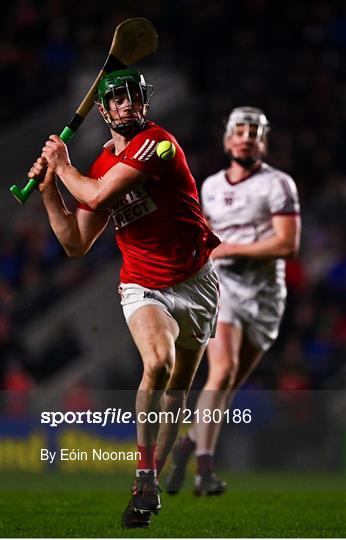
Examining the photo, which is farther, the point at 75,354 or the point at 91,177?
the point at 75,354

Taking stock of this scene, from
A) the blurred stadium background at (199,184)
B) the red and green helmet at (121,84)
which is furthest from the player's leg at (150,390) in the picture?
the blurred stadium background at (199,184)

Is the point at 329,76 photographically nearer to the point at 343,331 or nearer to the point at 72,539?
the point at 343,331

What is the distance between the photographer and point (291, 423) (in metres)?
11.3

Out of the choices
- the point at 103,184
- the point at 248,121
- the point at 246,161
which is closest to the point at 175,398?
the point at 103,184

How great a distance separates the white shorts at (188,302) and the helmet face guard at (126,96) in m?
0.80

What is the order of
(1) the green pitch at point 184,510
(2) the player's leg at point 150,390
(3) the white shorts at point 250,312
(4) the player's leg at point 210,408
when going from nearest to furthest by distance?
(2) the player's leg at point 150,390 < (1) the green pitch at point 184,510 < (4) the player's leg at point 210,408 < (3) the white shorts at point 250,312

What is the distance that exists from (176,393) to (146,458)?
729mm

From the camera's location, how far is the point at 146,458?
602cm

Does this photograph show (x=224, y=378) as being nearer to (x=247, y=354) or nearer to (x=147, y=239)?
(x=247, y=354)

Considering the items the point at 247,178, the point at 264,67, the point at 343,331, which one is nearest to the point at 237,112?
the point at 247,178

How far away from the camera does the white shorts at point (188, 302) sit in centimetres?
634

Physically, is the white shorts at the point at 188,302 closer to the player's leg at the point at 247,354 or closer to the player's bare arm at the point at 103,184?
the player's bare arm at the point at 103,184

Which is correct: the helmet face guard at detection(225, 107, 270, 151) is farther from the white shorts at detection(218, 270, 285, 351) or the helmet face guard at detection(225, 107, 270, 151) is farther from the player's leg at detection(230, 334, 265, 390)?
the player's leg at detection(230, 334, 265, 390)

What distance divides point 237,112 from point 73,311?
6.03 meters
